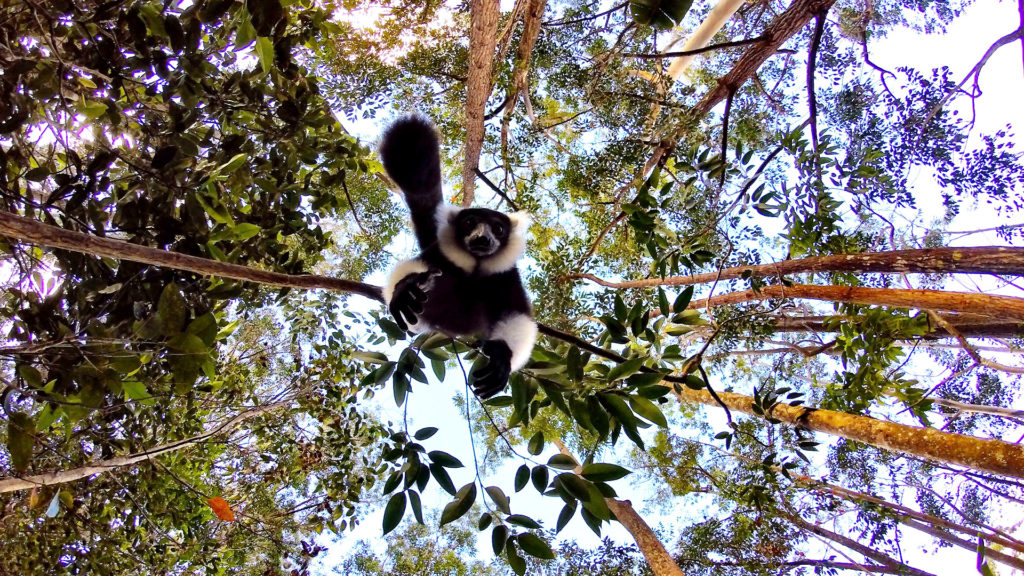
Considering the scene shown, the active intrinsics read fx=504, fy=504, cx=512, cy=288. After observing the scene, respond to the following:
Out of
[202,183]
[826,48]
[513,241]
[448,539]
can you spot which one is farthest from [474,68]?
[448,539]

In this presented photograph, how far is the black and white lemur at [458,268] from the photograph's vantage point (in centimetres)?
282

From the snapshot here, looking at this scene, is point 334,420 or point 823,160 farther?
point 334,420

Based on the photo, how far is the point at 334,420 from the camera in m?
3.55

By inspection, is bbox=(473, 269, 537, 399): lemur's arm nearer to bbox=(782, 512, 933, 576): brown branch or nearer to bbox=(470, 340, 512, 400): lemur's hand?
bbox=(470, 340, 512, 400): lemur's hand

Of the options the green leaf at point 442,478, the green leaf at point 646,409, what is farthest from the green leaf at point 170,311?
the green leaf at point 646,409

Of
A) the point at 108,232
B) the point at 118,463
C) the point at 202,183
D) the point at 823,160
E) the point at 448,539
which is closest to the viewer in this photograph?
the point at 202,183

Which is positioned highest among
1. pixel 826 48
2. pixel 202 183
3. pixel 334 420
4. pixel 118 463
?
pixel 826 48

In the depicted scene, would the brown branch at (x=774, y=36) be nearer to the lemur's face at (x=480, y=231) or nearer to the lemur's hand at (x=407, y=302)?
the lemur's face at (x=480, y=231)

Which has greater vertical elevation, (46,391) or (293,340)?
(293,340)

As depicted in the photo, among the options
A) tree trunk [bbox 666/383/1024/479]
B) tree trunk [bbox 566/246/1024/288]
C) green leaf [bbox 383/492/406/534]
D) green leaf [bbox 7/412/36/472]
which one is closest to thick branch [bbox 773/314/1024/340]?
tree trunk [bbox 666/383/1024/479]

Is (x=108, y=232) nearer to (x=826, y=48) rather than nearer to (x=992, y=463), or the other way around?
(x=992, y=463)

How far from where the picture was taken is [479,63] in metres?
3.81

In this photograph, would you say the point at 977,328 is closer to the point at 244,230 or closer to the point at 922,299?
the point at 922,299

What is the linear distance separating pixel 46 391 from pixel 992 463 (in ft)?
17.4
